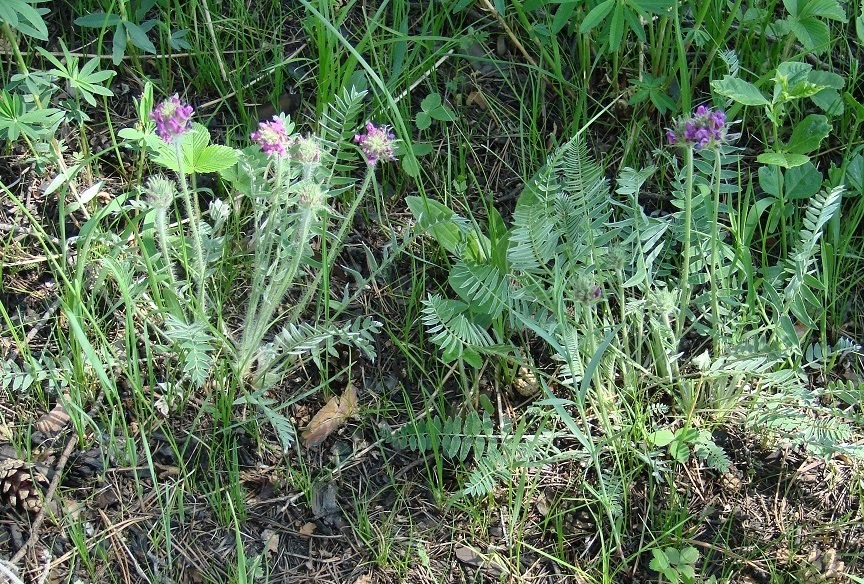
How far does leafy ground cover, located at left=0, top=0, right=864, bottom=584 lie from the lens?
2.07m

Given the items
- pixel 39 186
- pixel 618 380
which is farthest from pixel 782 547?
pixel 39 186

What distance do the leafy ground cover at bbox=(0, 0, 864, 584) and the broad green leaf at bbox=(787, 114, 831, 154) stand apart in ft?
0.04

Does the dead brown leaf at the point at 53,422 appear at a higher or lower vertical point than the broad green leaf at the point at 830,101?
lower

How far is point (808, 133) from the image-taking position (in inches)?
98.4

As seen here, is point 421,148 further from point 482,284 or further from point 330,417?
point 330,417

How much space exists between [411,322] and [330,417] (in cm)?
35

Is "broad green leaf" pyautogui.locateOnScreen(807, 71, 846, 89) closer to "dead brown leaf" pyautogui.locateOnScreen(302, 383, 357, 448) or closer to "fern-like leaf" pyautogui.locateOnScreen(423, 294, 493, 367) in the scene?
"fern-like leaf" pyautogui.locateOnScreen(423, 294, 493, 367)

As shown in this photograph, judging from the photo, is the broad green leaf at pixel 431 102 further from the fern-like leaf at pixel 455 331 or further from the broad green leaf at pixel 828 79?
the broad green leaf at pixel 828 79

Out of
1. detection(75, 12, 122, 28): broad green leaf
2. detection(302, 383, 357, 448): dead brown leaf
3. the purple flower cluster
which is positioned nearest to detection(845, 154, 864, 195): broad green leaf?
the purple flower cluster

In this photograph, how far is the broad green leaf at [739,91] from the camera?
2348mm

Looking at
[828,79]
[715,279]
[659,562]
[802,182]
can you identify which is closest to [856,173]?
[802,182]

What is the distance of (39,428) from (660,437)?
1.58m

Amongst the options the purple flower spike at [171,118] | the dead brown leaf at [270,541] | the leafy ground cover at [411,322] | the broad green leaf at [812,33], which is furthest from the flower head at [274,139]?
the broad green leaf at [812,33]

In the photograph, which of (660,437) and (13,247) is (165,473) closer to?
(13,247)
